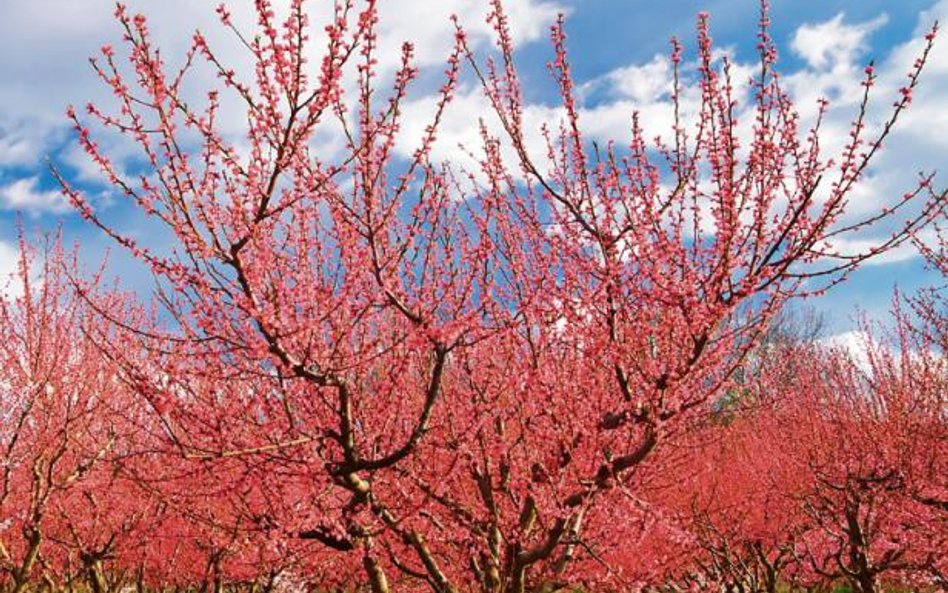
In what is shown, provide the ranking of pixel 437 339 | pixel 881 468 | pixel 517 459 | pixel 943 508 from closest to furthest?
1. pixel 437 339
2. pixel 517 459
3. pixel 943 508
4. pixel 881 468

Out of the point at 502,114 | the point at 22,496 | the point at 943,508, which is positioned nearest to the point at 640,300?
the point at 502,114

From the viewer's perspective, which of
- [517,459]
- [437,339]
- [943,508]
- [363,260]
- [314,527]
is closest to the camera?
[437,339]

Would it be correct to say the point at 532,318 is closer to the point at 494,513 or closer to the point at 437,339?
the point at 494,513

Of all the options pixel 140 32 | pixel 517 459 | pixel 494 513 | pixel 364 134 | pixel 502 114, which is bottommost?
pixel 494 513

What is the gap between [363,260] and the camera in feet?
14.0

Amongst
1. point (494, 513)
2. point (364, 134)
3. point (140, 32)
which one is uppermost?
point (140, 32)

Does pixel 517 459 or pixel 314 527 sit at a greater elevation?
pixel 517 459

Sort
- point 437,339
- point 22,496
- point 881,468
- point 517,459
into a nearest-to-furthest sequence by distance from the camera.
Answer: point 437,339 < point 517,459 < point 881,468 < point 22,496

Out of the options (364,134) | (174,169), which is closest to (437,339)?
(364,134)

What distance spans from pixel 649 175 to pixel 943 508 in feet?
25.0

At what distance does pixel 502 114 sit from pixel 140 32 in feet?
8.15

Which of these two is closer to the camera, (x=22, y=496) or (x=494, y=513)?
(x=494, y=513)

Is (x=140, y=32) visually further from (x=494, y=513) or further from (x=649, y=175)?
(x=494, y=513)

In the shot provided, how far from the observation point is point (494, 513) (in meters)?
5.50
